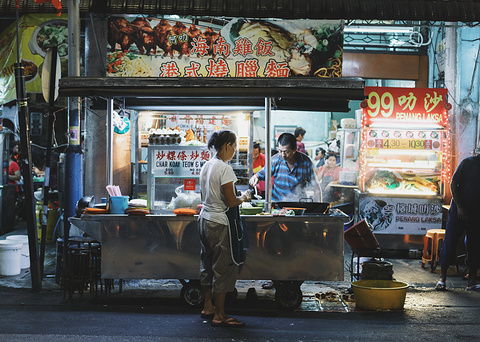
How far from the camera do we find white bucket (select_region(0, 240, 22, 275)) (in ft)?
28.9

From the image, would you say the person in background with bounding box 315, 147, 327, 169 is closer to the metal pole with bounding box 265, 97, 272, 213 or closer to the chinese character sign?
the chinese character sign

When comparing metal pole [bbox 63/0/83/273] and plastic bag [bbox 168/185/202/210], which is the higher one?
metal pole [bbox 63/0/83/273]

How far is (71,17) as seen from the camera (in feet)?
27.4

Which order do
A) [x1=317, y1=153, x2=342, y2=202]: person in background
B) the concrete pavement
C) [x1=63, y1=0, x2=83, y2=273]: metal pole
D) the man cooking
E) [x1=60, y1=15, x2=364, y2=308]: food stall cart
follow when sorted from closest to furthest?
the concrete pavement → [x1=60, y1=15, x2=364, y2=308]: food stall cart → [x1=63, y1=0, x2=83, y2=273]: metal pole → the man cooking → [x1=317, y1=153, x2=342, y2=202]: person in background

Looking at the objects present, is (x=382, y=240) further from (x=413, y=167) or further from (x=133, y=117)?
(x=133, y=117)

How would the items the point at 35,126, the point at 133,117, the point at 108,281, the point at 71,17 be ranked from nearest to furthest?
the point at 108,281 < the point at 71,17 < the point at 133,117 < the point at 35,126

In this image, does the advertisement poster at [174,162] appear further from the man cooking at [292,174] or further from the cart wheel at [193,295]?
the cart wheel at [193,295]

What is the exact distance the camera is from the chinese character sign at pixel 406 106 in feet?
35.2

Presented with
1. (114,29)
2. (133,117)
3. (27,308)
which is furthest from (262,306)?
(114,29)

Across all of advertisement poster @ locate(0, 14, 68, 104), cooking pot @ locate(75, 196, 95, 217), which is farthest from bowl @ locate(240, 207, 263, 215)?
advertisement poster @ locate(0, 14, 68, 104)

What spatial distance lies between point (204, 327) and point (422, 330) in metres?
2.46

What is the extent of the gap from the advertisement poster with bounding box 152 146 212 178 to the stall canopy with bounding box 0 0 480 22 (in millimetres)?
2778

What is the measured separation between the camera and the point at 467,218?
8.23 meters

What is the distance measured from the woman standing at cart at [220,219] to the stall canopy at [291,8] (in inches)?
156
